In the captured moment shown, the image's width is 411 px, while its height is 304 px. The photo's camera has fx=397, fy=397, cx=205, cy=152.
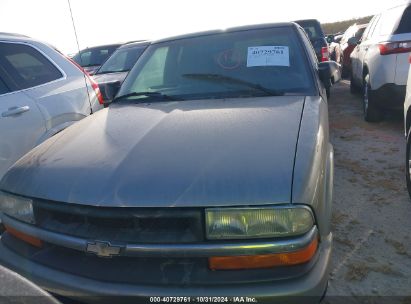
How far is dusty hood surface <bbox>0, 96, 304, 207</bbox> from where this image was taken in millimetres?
1729

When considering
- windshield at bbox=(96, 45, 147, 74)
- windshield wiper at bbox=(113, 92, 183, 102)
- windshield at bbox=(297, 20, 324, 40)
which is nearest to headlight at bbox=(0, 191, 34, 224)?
windshield wiper at bbox=(113, 92, 183, 102)

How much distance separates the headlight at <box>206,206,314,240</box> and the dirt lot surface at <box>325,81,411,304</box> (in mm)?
983

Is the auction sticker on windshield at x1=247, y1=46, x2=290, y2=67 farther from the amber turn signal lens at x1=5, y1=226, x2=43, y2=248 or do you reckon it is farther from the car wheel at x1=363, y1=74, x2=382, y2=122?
the car wheel at x1=363, y1=74, x2=382, y2=122

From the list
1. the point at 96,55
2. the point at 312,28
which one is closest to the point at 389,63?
the point at 312,28

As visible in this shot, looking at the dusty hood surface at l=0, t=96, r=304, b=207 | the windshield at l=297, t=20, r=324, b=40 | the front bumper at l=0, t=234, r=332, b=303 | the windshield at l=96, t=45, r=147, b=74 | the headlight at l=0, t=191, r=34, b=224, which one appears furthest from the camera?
the windshield at l=297, t=20, r=324, b=40

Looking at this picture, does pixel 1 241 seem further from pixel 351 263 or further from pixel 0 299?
pixel 351 263

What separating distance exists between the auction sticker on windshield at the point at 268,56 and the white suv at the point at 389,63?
2.86 meters

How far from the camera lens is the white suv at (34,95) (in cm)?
320

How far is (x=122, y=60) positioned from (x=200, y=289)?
6.95 m

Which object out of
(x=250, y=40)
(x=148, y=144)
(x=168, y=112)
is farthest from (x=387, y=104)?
(x=148, y=144)

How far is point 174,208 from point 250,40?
200cm

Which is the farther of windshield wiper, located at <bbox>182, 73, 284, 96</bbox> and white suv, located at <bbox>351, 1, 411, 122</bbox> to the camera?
white suv, located at <bbox>351, 1, 411, 122</bbox>

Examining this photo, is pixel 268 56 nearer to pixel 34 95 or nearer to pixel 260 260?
pixel 260 260

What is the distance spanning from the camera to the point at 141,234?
1772 millimetres
